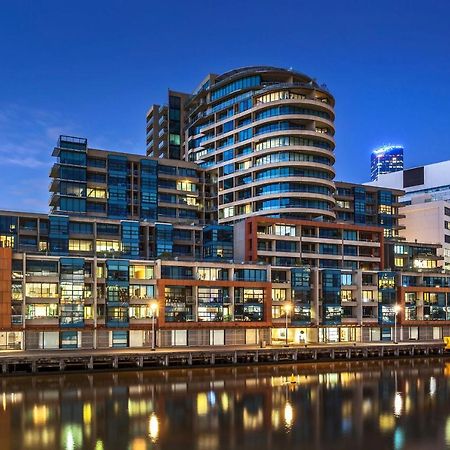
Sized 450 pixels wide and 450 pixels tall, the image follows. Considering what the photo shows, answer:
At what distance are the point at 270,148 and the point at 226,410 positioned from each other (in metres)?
94.0

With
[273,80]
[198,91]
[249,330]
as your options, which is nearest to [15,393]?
[249,330]

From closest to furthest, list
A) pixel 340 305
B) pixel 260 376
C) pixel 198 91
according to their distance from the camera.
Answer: pixel 260 376 < pixel 340 305 < pixel 198 91

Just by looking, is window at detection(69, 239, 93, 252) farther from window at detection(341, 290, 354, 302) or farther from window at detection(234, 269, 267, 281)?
window at detection(341, 290, 354, 302)

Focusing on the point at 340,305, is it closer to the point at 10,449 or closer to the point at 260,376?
the point at 260,376

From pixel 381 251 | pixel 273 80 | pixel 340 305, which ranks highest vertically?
pixel 273 80

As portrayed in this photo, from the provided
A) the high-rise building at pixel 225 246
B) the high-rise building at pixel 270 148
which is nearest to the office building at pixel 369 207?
Result: the high-rise building at pixel 225 246

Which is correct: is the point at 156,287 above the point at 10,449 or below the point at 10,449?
above

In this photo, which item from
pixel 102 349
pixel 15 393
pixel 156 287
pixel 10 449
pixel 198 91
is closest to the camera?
pixel 10 449

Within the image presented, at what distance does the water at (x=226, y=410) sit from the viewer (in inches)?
2103

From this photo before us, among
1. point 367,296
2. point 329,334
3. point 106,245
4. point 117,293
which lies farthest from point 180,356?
point 367,296

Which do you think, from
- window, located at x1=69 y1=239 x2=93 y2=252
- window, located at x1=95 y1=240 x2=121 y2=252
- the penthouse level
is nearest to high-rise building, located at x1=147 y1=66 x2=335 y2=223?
the penthouse level

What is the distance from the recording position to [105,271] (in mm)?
107375

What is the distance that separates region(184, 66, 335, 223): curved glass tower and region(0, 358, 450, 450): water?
202ft

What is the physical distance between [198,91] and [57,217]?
2778 inches
